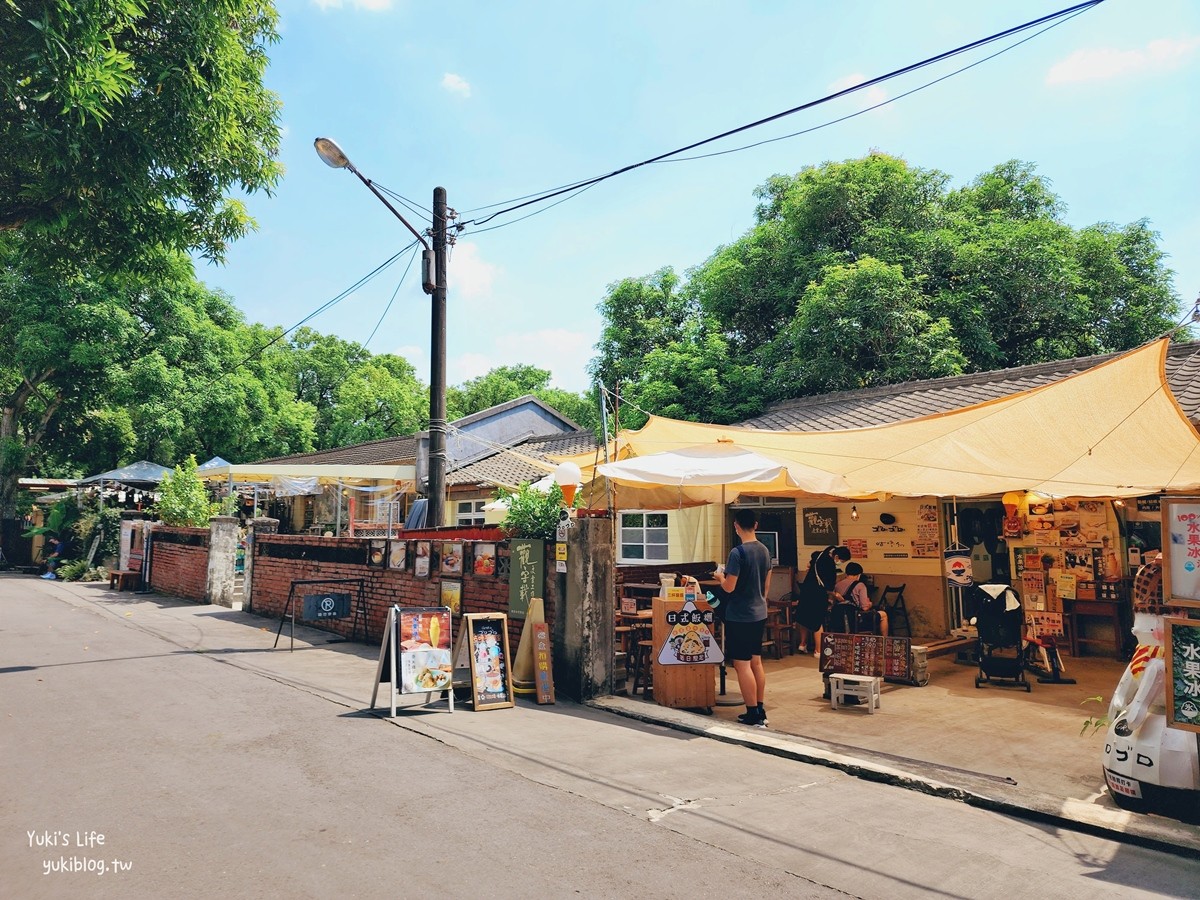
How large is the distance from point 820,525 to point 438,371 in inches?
268

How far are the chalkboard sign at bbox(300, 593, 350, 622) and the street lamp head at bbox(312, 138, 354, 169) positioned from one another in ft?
19.5

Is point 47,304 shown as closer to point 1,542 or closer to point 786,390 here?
point 1,542

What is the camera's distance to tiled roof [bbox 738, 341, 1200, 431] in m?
11.7

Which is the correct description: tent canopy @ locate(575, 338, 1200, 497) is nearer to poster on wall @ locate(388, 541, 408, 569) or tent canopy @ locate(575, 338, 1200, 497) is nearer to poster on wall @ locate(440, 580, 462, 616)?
poster on wall @ locate(440, 580, 462, 616)

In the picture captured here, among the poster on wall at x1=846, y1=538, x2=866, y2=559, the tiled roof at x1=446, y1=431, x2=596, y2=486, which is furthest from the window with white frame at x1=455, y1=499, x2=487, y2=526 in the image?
the poster on wall at x1=846, y1=538, x2=866, y2=559

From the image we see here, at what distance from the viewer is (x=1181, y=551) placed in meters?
4.75

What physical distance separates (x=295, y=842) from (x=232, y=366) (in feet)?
97.0

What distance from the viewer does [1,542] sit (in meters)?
27.8

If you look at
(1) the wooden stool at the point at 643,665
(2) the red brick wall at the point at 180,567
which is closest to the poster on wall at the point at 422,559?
(1) the wooden stool at the point at 643,665

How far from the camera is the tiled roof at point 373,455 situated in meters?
22.8

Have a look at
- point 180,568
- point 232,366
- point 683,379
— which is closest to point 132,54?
point 180,568

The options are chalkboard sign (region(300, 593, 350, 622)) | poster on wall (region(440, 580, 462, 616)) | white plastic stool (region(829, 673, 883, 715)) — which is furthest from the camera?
chalkboard sign (region(300, 593, 350, 622))

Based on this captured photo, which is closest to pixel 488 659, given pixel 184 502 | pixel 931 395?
pixel 931 395

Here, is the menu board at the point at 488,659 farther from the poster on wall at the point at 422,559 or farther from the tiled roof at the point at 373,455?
the tiled roof at the point at 373,455
